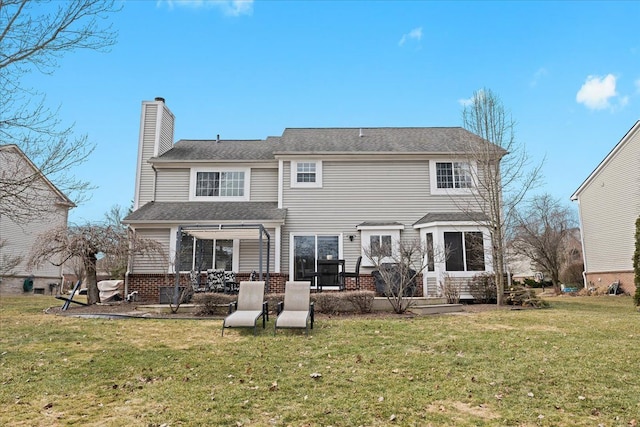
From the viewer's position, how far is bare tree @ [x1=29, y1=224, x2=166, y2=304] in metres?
12.8

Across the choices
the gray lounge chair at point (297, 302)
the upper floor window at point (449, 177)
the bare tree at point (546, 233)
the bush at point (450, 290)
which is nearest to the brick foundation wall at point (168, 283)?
the bush at point (450, 290)

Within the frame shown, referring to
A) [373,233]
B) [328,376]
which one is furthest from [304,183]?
[328,376]

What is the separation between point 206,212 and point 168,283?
119 inches

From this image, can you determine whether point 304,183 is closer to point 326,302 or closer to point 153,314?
point 326,302

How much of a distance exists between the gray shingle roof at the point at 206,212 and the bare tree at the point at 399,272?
4.16 meters

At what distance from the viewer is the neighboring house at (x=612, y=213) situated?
19.4m

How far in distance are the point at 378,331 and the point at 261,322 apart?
291cm

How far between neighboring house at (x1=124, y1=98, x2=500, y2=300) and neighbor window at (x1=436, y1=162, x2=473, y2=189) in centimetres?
4

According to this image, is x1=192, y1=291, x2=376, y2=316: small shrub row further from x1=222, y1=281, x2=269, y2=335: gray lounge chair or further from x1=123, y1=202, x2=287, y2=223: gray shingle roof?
x1=123, y1=202, x2=287, y2=223: gray shingle roof

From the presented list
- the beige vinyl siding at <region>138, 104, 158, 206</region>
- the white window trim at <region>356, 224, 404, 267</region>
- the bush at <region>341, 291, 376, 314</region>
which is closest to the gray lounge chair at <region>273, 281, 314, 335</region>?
the bush at <region>341, 291, 376, 314</region>

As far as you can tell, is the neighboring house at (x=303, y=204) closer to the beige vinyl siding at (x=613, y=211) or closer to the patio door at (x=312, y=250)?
the patio door at (x=312, y=250)

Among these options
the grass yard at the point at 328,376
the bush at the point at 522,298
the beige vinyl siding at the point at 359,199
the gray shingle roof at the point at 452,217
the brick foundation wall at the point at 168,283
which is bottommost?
the grass yard at the point at 328,376

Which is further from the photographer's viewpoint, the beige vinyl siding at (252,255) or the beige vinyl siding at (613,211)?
the beige vinyl siding at (613,211)

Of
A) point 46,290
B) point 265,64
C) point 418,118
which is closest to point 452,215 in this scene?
point 418,118
